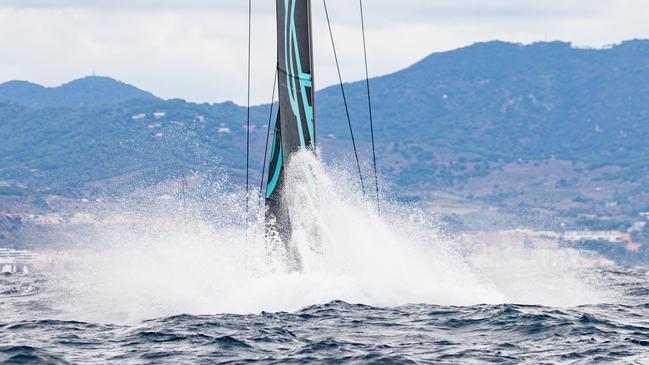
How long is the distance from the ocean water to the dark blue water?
0.10ft

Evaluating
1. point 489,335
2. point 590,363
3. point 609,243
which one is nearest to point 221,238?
point 489,335

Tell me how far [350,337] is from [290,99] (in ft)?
21.5

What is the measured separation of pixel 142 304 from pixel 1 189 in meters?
171

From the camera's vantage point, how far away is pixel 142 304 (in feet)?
78.9

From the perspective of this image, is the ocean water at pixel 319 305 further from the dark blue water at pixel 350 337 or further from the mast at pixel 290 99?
the mast at pixel 290 99

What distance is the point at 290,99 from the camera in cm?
2420

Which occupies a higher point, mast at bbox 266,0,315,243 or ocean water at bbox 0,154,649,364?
mast at bbox 266,0,315,243

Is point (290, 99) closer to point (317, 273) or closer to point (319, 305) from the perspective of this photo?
point (317, 273)

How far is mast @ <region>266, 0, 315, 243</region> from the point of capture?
23953mm

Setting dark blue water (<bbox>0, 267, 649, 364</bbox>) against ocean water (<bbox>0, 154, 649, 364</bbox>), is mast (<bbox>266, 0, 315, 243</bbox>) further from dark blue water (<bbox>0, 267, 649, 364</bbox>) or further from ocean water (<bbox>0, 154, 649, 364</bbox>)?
dark blue water (<bbox>0, 267, 649, 364</bbox>)

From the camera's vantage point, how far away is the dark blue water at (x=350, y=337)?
17344 millimetres

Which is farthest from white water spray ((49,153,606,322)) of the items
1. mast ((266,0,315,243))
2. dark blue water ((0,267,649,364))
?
dark blue water ((0,267,649,364))

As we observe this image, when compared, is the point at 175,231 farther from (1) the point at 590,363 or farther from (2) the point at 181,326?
(1) the point at 590,363

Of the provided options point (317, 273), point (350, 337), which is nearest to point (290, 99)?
point (317, 273)
